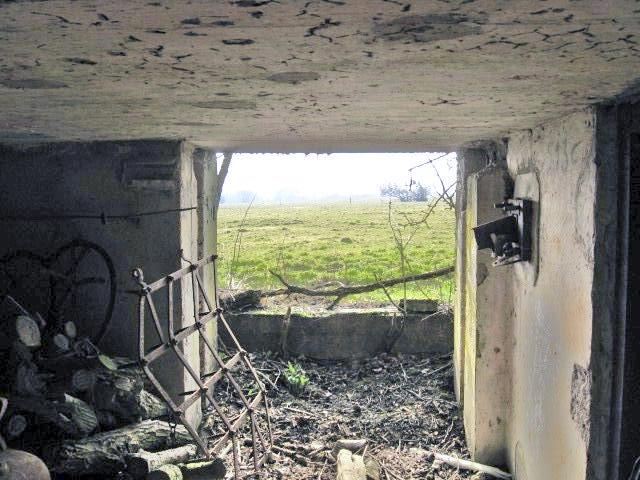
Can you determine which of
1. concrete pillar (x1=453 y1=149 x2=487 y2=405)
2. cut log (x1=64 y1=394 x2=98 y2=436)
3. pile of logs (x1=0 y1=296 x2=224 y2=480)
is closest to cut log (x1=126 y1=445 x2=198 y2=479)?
pile of logs (x1=0 y1=296 x2=224 y2=480)

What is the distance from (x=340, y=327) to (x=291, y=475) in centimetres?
258

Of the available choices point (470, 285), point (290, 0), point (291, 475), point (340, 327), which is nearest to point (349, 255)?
point (340, 327)

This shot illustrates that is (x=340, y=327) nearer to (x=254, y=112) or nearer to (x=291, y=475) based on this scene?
(x=291, y=475)

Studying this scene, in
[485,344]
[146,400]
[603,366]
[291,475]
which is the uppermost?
[603,366]

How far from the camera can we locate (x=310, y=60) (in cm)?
158

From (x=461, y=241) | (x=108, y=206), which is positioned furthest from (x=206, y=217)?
(x=461, y=241)

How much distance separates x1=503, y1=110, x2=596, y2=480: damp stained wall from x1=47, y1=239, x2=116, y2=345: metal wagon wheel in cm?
274

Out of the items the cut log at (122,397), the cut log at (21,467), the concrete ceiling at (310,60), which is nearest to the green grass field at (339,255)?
the cut log at (122,397)

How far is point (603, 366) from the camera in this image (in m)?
2.25

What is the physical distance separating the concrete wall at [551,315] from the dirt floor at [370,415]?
15.7 inches

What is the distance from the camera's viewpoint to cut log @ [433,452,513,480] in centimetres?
401

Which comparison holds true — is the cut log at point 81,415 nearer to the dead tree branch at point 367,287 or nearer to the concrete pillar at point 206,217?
the concrete pillar at point 206,217

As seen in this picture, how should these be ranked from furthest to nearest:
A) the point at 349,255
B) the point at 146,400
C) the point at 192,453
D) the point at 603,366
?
the point at 349,255, the point at 146,400, the point at 192,453, the point at 603,366

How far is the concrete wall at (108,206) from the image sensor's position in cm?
386
